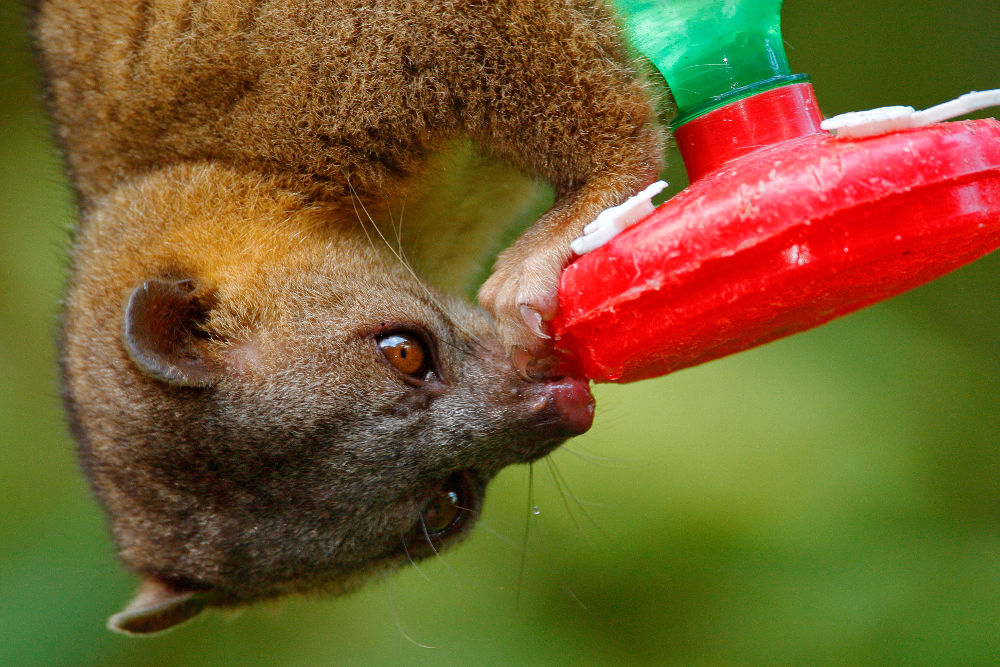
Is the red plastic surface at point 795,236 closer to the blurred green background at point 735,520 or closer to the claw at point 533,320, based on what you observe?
the claw at point 533,320

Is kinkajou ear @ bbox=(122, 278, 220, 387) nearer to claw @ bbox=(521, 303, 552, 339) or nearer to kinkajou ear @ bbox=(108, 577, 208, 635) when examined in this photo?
kinkajou ear @ bbox=(108, 577, 208, 635)

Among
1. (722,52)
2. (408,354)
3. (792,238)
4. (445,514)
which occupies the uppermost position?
(722,52)

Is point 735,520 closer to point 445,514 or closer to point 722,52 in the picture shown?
point 445,514

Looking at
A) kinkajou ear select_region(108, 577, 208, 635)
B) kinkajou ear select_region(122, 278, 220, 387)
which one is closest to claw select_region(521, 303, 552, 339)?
kinkajou ear select_region(122, 278, 220, 387)

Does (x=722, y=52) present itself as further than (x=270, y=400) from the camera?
No

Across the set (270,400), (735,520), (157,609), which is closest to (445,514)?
(270,400)

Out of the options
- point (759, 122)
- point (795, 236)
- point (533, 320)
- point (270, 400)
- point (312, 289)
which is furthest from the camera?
point (312, 289)

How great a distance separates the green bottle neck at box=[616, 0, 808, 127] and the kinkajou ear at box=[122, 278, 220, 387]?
1.26 metres

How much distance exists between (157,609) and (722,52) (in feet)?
6.43

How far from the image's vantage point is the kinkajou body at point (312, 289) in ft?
7.39

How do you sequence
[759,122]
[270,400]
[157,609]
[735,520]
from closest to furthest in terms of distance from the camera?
[759,122], [270,400], [157,609], [735,520]

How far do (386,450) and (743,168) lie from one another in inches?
41.9

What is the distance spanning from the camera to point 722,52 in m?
1.92

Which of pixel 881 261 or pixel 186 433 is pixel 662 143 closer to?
pixel 881 261
